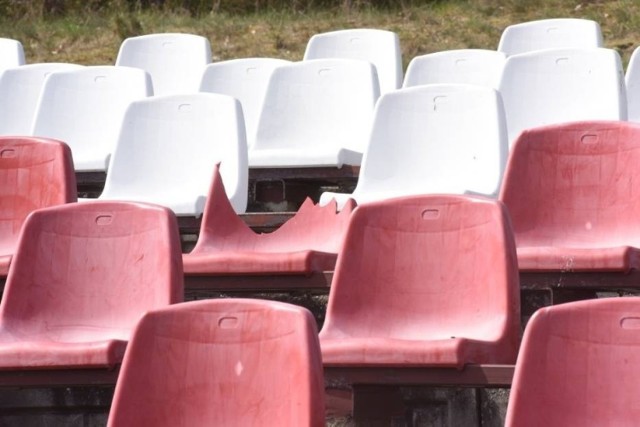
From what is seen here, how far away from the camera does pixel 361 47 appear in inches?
280

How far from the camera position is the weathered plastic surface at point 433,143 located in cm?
491

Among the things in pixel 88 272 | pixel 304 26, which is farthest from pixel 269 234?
pixel 304 26

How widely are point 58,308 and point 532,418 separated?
1.62m

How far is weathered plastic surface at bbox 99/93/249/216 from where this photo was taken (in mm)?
5168

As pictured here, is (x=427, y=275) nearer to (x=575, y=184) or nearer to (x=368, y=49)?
(x=575, y=184)

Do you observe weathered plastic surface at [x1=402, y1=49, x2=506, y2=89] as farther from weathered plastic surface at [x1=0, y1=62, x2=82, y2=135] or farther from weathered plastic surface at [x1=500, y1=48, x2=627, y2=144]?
weathered plastic surface at [x1=0, y1=62, x2=82, y2=135]

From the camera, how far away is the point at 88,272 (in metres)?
3.85

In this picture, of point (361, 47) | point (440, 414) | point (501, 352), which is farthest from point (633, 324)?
point (361, 47)

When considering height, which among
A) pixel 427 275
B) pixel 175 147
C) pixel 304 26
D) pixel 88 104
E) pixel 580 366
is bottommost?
pixel 304 26

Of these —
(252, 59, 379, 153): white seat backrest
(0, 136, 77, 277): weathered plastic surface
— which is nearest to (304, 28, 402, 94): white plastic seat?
(252, 59, 379, 153): white seat backrest

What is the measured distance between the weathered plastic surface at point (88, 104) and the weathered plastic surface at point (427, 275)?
262 cm

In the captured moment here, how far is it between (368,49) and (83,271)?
139 inches

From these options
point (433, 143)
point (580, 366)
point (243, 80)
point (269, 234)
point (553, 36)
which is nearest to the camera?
point (580, 366)

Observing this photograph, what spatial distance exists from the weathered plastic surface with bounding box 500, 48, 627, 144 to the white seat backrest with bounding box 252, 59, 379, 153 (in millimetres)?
630
